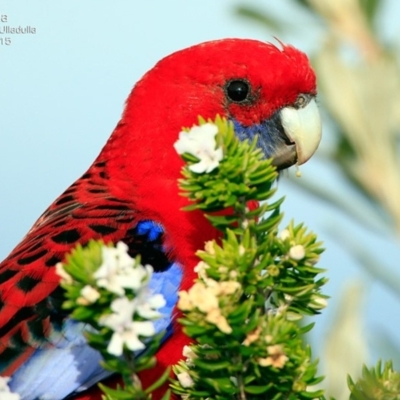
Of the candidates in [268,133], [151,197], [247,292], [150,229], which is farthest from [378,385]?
→ [268,133]

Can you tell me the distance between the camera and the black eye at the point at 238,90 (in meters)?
2.52

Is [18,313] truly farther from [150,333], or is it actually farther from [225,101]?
[150,333]

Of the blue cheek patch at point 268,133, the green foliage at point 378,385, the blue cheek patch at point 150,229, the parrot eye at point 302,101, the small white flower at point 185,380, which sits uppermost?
the parrot eye at point 302,101

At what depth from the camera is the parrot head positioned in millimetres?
2512

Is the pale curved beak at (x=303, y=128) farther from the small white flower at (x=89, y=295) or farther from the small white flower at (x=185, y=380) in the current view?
the small white flower at (x=89, y=295)

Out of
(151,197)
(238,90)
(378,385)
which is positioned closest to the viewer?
(378,385)

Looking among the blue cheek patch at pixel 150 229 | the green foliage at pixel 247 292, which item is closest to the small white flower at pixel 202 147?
the green foliage at pixel 247 292

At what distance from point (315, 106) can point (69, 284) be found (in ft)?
6.08

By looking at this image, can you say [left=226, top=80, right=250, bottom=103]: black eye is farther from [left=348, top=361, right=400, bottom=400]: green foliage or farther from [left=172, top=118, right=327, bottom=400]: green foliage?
[left=348, top=361, right=400, bottom=400]: green foliage

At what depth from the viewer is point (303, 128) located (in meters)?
2.55

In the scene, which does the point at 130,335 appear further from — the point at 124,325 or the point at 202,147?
the point at 202,147

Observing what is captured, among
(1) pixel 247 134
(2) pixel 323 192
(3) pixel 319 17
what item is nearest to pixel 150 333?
(2) pixel 323 192

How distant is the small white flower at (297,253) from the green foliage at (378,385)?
0.18m

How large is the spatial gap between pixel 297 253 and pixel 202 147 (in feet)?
0.72
